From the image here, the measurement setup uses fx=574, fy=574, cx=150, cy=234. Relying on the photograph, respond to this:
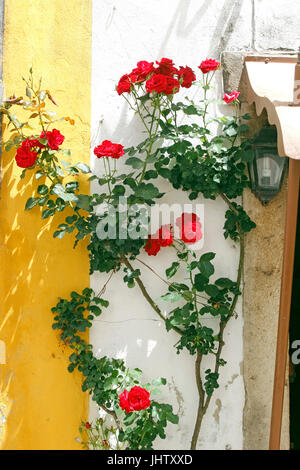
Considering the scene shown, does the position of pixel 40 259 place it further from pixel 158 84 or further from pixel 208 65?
pixel 208 65

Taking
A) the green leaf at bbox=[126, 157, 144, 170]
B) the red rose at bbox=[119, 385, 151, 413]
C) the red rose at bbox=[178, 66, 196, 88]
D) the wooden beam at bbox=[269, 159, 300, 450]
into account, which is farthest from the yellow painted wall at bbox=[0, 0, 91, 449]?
the wooden beam at bbox=[269, 159, 300, 450]

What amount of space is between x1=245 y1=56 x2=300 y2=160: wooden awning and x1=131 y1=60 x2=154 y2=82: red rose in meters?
0.62

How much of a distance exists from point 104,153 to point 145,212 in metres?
0.46

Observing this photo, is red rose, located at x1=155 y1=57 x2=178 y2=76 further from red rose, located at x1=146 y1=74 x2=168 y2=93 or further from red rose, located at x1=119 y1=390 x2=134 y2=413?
red rose, located at x1=119 y1=390 x2=134 y2=413

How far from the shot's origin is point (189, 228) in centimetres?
360

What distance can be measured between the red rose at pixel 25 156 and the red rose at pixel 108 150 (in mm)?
386

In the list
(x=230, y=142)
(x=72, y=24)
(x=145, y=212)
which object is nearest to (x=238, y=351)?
(x=145, y=212)

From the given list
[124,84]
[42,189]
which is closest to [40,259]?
[42,189]

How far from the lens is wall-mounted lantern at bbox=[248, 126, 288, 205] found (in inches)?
138

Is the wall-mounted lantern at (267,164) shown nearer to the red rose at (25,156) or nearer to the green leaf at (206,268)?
the green leaf at (206,268)

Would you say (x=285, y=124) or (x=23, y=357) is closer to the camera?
(x=285, y=124)

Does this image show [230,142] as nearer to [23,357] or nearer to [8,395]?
[23,357]

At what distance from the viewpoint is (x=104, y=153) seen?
3387 mm

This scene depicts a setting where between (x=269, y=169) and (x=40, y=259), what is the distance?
1.55 m
